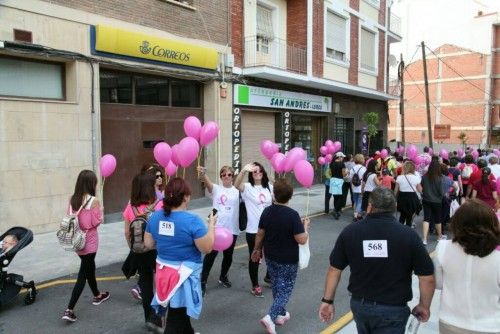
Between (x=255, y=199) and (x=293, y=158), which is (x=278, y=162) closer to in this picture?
(x=293, y=158)

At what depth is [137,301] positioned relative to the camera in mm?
5227

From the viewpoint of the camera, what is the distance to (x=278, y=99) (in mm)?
15094

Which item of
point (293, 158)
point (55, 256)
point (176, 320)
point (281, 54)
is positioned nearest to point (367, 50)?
point (281, 54)

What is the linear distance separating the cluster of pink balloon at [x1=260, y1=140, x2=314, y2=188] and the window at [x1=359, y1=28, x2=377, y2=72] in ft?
48.3

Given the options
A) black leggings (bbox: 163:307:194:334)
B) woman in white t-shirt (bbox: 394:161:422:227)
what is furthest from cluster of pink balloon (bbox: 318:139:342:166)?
black leggings (bbox: 163:307:194:334)

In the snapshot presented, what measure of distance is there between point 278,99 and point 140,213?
11.3m

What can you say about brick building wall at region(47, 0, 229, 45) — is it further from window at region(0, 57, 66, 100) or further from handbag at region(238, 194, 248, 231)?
handbag at region(238, 194, 248, 231)

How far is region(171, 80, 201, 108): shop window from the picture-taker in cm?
1208

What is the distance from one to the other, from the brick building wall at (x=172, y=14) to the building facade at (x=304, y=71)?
0.67 m

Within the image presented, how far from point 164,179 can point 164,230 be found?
3.18 m

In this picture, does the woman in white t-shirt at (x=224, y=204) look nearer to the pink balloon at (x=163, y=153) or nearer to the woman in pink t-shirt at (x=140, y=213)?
the pink balloon at (x=163, y=153)

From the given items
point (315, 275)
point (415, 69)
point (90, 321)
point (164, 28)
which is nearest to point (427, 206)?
point (315, 275)

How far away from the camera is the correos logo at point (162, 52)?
10312 millimetres

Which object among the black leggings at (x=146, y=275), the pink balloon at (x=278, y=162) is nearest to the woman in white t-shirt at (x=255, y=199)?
the pink balloon at (x=278, y=162)
